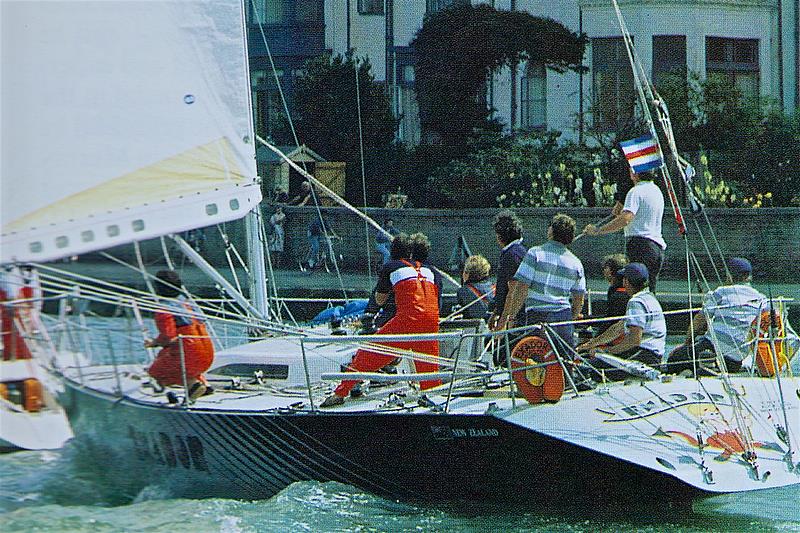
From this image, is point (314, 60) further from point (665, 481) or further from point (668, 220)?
point (665, 481)

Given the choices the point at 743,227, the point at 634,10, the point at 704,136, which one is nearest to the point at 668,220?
the point at 743,227

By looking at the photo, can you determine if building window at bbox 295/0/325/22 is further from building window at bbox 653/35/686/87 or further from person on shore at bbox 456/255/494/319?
person on shore at bbox 456/255/494/319

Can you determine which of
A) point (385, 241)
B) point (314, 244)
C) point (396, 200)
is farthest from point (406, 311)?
point (396, 200)

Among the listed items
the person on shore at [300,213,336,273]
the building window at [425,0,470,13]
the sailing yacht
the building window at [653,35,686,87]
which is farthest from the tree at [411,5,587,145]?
the sailing yacht

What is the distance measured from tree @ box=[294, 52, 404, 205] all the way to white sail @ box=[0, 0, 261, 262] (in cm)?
1338

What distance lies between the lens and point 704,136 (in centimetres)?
2091

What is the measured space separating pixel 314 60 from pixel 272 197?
249cm

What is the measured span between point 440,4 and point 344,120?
2.66 metres

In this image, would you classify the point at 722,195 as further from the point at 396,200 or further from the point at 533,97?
the point at 396,200

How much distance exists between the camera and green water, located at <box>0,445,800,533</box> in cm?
763

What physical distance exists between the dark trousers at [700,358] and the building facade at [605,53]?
13156 mm

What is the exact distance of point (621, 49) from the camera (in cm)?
2261

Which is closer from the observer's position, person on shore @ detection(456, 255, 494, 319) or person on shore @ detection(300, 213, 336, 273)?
person on shore @ detection(456, 255, 494, 319)

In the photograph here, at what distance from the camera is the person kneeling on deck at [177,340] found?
7836mm
